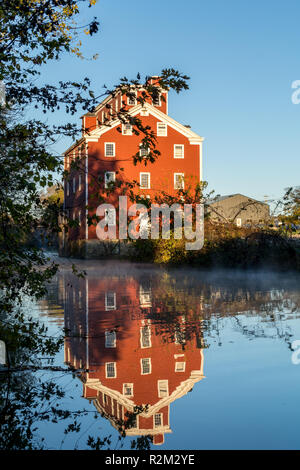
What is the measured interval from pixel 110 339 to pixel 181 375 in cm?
239

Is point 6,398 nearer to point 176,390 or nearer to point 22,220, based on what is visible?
point 176,390

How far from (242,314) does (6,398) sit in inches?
241

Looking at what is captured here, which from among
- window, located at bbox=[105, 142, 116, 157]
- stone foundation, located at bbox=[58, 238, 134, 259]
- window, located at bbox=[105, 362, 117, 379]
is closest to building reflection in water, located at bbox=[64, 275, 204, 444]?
window, located at bbox=[105, 362, 117, 379]

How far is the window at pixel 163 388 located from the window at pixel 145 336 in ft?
6.15

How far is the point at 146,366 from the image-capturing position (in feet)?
19.9

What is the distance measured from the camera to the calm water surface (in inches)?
156

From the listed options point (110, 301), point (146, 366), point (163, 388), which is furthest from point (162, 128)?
point (163, 388)

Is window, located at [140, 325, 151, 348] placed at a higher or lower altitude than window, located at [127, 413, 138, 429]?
lower

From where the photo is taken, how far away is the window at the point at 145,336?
7.37 m

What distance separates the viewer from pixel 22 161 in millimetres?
5742

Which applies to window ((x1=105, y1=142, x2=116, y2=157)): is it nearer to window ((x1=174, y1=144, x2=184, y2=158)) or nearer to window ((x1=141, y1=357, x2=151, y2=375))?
window ((x1=174, y1=144, x2=184, y2=158))

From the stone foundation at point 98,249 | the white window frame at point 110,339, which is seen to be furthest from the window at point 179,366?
the stone foundation at point 98,249

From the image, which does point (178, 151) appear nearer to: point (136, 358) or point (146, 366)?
point (136, 358)

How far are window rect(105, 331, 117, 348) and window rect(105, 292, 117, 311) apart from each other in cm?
320
